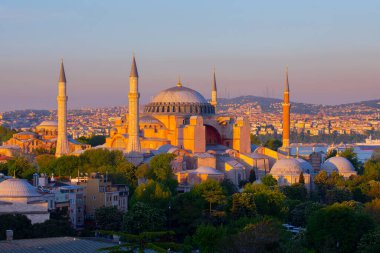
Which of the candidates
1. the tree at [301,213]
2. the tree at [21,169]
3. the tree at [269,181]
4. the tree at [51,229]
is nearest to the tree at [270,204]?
the tree at [301,213]

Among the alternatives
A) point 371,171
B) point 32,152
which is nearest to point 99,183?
point 371,171

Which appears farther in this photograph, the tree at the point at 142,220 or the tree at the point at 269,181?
the tree at the point at 269,181

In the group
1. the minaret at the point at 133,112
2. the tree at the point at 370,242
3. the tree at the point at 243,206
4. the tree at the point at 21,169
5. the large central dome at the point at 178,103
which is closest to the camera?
the tree at the point at 370,242

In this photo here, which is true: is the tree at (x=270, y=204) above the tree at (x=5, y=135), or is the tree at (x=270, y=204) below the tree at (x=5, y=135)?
below

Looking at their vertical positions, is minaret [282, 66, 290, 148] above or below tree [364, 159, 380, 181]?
above

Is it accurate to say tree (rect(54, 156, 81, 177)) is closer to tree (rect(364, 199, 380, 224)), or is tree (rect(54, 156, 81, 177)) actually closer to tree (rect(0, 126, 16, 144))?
tree (rect(364, 199, 380, 224))

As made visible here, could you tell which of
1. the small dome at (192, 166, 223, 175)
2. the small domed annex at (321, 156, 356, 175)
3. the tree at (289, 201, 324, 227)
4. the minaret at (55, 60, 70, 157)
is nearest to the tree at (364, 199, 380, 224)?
the tree at (289, 201, 324, 227)

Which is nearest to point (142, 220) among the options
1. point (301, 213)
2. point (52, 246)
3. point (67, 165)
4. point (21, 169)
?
point (301, 213)

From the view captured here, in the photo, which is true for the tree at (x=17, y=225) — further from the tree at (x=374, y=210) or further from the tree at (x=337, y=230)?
the tree at (x=374, y=210)

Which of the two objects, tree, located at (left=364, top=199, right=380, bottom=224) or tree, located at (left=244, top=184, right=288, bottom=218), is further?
tree, located at (left=244, top=184, right=288, bottom=218)
